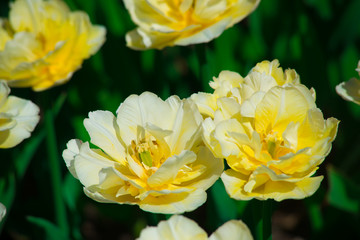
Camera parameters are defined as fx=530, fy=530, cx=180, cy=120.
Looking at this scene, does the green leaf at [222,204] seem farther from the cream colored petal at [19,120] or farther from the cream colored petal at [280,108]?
the cream colored petal at [19,120]

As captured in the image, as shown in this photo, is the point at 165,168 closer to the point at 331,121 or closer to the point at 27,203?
the point at 331,121

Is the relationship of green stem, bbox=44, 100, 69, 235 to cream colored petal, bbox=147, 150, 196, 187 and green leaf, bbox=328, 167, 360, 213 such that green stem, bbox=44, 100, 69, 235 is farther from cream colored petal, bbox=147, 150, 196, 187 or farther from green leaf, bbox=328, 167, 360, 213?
green leaf, bbox=328, 167, 360, 213

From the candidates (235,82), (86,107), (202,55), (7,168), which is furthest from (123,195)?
(86,107)

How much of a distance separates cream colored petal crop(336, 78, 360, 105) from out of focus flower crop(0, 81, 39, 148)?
2.56 feet

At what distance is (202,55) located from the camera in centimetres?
156

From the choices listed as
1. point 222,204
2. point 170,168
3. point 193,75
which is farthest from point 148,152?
point 193,75

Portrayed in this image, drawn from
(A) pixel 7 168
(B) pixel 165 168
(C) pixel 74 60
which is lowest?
(A) pixel 7 168

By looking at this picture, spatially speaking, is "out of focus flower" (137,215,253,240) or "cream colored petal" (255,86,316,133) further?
"cream colored petal" (255,86,316,133)

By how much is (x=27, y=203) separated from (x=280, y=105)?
134cm

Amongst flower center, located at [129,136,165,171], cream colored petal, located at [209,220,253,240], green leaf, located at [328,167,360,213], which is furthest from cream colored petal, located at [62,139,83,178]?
green leaf, located at [328,167,360,213]

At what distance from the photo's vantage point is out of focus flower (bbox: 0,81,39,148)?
1.32m

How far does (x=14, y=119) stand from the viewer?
4.42 ft

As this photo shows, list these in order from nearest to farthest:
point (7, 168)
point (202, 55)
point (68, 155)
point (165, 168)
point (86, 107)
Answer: point (165, 168)
point (68, 155)
point (202, 55)
point (7, 168)
point (86, 107)

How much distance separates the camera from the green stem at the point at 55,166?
5.26 feet
